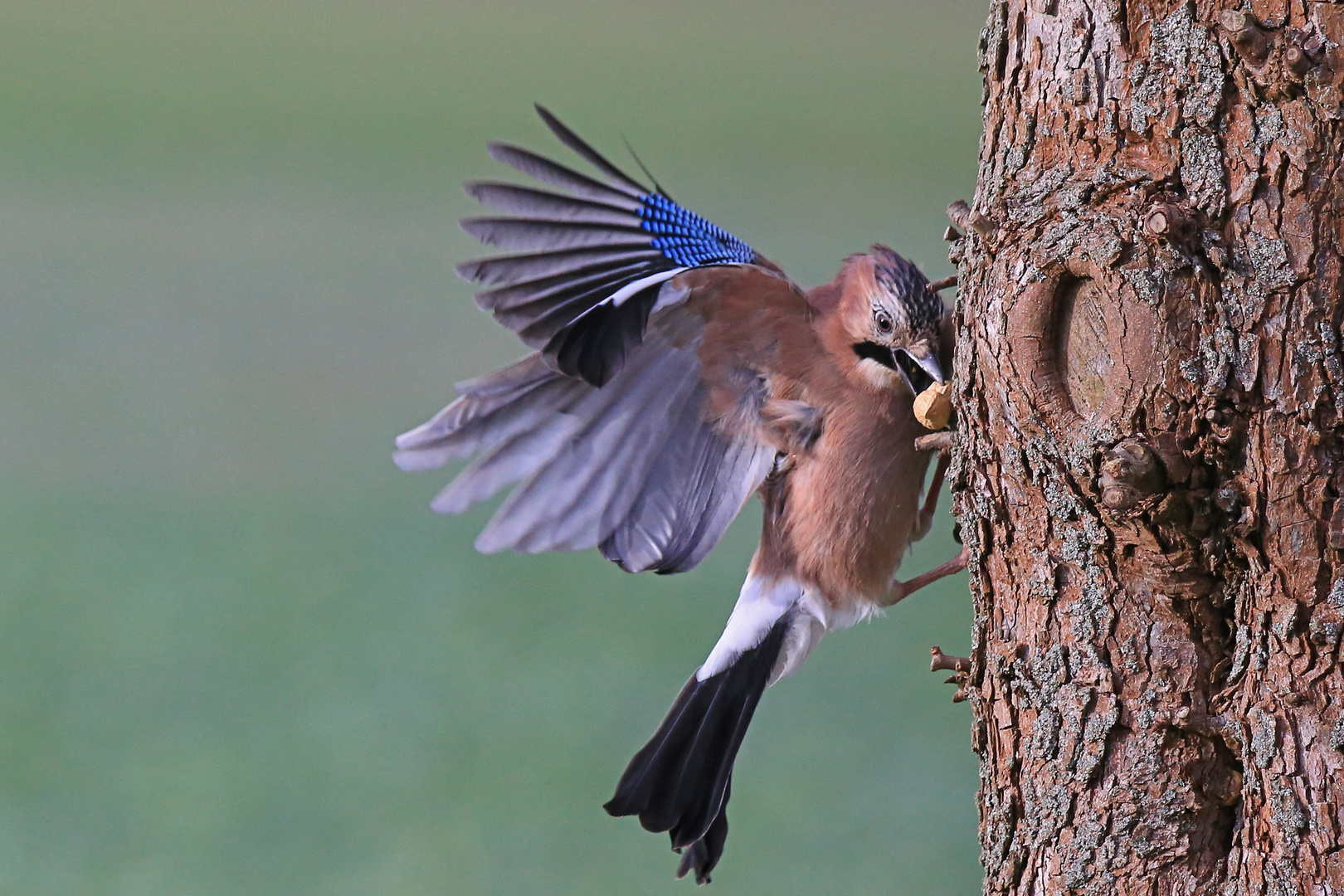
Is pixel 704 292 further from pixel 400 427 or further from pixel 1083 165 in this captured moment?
pixel 400 427

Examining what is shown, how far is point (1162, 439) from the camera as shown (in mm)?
1272

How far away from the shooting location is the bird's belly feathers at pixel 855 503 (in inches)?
81.1

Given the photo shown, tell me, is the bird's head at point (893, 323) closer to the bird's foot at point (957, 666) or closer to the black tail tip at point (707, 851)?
the bird's foot at point (957, 666)

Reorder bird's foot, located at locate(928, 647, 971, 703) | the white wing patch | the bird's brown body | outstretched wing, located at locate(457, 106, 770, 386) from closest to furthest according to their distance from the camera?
1. bird's foot, located at locate(928, 647, 971, 703)
2. outstretched wing, located at locate(457, 106, 770, 386)
3. the bird's brown body
4. the white wing patch

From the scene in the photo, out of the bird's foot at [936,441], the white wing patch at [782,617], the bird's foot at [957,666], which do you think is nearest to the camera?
the bird's foot at [957,666]

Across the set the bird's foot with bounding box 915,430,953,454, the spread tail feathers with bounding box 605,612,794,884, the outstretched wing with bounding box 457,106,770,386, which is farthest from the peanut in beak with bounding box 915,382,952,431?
the spread tail feathers with bounding box 605,612,794,884

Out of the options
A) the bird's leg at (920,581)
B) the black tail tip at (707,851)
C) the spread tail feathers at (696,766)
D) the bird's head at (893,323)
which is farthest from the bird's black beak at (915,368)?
the black tail tip at (707,851)

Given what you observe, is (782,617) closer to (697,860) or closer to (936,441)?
(697,860)

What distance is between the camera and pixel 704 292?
207 centimetres

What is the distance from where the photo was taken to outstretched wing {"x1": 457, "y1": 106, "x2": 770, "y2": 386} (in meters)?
1.82

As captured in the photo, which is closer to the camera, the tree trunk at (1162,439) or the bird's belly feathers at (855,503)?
the tree trunk at (1162,439)

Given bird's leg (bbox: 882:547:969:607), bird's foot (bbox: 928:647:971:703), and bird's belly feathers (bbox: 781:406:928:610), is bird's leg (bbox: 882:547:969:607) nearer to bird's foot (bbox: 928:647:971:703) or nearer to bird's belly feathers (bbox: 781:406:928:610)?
bird's belly feathers (bbox: 781:406:928:610)

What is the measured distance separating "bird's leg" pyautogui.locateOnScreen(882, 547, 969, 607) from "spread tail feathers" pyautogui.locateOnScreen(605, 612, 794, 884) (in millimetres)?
250

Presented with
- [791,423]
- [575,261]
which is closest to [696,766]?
[791,423]
